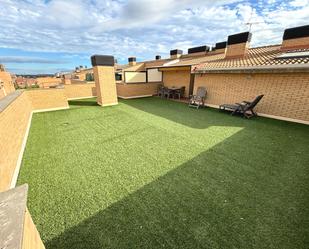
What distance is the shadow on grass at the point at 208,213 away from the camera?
6.33 ft

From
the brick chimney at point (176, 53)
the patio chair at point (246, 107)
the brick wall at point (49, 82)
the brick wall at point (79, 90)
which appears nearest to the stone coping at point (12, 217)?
the patio chair at point (246, 107)

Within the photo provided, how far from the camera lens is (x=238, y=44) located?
936cm

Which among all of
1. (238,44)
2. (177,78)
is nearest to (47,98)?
Result: (177,78)

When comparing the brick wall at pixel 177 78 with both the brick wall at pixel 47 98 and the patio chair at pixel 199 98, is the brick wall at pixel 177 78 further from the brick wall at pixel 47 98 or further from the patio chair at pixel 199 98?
the brick wall at pixel 47 98

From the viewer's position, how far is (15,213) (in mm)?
934

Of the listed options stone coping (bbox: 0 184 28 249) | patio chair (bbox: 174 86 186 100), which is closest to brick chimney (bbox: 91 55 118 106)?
patio chair (bbox: 174 86 186 100)

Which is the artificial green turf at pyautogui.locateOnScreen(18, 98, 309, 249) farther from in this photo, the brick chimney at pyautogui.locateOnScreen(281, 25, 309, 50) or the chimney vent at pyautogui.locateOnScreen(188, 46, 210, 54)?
the chimney vent at pyautogui.locateOnScreen(188, 46, 210, 54)

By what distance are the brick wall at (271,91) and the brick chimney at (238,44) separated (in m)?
2.46

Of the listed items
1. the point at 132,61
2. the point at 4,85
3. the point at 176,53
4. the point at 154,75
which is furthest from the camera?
the point at 132,61

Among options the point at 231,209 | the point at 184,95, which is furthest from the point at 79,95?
the point at 231,209

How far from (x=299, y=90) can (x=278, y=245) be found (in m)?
6.23

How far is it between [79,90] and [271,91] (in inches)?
460

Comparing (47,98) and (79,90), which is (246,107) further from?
(79,90)

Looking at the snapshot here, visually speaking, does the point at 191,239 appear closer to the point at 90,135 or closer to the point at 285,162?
the point at 285,162
